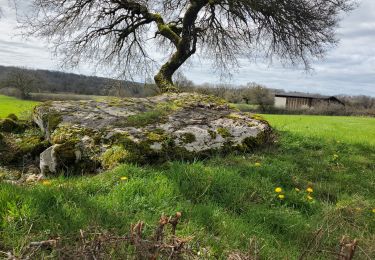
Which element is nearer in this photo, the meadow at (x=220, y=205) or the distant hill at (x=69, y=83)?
the meadow at (x=220, y=205)

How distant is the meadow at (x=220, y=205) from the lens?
10.0ft

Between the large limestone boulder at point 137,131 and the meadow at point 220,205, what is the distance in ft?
1.59

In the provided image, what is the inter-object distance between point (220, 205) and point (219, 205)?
0.01 metres

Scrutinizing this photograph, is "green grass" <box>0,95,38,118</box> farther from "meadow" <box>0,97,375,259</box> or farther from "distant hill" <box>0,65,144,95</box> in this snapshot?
"meadow" <box>0,97,375,259</box>

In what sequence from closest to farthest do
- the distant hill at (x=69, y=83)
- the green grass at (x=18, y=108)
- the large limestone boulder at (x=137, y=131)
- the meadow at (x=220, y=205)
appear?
the meadow at (x=220, y=205) → the large limestone boulder at (x=137, y=131) → the green grass at (x=18, y=108) → the distant hill at (x=69, y=83)

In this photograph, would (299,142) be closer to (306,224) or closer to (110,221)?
(306,224)

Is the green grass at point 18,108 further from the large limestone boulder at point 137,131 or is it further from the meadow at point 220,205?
the meadow at point 220,205

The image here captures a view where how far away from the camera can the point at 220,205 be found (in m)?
4.19

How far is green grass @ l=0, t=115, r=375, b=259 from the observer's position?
10.2 feet

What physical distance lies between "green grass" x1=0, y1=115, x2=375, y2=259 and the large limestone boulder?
0.51 meters

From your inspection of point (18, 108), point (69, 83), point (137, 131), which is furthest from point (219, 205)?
point (69, 83)

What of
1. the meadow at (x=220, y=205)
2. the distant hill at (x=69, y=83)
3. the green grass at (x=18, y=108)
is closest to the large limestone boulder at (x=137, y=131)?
the meadow at (x=220, y=205)

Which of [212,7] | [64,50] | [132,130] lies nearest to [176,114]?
A: [132,130]

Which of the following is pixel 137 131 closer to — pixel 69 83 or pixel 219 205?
pixel 219 205
